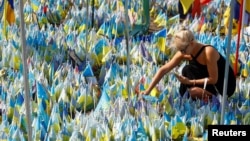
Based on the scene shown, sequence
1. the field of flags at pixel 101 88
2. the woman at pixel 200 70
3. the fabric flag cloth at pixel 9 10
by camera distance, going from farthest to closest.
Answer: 1. the fabric flag cloth at pixel 9 10
2. the woman at pixel 200 70
3. the field of flags at pixel 101 88

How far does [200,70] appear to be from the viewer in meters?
3.23

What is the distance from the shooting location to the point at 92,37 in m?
4.41

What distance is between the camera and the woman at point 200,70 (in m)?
3.10

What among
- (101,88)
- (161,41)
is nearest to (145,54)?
(161,41)

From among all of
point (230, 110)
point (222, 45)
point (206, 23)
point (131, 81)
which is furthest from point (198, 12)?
point (230, 110)

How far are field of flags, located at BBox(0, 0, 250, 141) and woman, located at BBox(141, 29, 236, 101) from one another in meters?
0.09

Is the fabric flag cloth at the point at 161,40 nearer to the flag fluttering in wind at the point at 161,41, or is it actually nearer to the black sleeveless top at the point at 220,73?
the flag fluttering in wind at the point at 161,41

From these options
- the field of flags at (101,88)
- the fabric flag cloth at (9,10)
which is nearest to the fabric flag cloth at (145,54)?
the field of flags at (101,88)

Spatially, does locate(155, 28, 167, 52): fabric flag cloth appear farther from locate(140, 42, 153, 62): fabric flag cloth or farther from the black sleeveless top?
the black sleeveless top

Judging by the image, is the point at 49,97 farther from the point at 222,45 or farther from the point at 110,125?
the point at 222,45

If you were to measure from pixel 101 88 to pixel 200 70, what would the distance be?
625 millimetres

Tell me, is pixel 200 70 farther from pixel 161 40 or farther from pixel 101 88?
pixel 161 40

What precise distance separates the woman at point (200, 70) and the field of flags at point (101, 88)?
0.29ft

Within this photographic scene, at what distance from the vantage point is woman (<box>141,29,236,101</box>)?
310 cm
